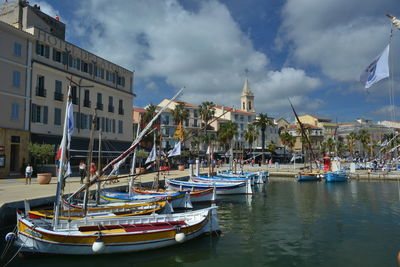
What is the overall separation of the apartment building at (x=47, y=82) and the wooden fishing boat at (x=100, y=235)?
21.8m

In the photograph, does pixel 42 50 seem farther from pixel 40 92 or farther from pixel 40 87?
pixel 40 92

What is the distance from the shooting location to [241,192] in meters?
37.2

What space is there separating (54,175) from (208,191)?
20.0 metres

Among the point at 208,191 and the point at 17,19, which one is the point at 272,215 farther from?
the point at 17,19

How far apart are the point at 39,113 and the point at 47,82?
418cm

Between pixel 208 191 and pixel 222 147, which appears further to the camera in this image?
pixel 222 147

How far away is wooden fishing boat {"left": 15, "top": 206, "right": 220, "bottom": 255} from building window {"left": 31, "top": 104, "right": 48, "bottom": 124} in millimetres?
26232

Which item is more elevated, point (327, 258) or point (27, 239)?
point (27, 239)

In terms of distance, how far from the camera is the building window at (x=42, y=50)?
131ft

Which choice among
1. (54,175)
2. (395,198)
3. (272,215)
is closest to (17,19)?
(54,175)

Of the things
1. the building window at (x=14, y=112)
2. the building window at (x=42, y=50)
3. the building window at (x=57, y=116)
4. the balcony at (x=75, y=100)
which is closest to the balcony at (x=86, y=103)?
the balcony at (x=75, y=100)

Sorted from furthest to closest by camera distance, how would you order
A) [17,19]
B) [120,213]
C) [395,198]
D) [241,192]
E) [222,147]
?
[222,147]
[17,19]
[241,192]
[395,198]
[120,213]

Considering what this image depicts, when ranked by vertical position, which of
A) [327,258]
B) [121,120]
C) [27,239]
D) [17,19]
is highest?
[17,19]

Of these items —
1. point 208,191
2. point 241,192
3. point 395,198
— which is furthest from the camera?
point 241,192
